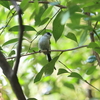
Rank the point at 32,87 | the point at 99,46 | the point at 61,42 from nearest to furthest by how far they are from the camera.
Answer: the point at 99,46, the point at 32,87, the point at 61,42

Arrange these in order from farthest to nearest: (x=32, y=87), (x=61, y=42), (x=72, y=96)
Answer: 1. (x=61, y=42)
2. (x=32, y=87)
3. (x=72, y=96)

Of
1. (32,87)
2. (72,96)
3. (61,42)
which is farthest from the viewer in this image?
(61,42)

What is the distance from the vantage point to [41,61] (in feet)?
3.82

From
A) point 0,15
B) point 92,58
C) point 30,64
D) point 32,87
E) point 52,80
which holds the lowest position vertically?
point 32,87

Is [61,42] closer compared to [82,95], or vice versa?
[82,95]

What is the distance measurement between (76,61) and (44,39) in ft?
1.38

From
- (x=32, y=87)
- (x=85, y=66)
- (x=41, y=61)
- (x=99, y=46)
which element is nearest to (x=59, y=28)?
(x=99, y=46)

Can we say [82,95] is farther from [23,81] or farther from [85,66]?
[23,81]

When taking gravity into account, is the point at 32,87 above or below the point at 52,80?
below

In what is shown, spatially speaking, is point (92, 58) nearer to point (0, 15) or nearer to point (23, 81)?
point (23, 81)

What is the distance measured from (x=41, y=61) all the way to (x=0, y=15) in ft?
1.24

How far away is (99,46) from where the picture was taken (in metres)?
0.66

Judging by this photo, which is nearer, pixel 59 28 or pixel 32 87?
pixel 59 28

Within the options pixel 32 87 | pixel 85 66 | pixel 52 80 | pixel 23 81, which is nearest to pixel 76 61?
pixel 85 66
